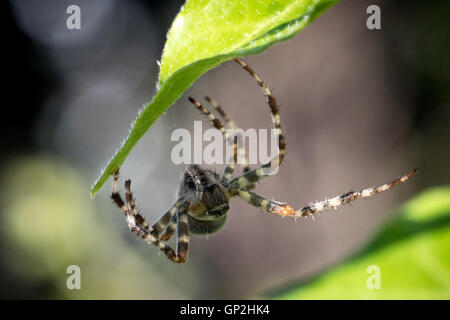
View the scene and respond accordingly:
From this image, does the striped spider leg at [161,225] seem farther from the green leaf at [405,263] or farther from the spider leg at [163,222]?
the green leaf at [405,263]

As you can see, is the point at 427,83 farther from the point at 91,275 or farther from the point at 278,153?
the point at 91,275

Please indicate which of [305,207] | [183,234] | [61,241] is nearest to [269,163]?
[305,207]

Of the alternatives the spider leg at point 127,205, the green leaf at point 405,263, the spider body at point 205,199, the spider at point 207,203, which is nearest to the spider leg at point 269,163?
the spider at point 207,203

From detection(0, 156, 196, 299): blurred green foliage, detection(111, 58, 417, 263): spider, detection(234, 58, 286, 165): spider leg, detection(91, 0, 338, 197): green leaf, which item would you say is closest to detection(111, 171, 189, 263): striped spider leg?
detection(111, 58, 417, 263): spider

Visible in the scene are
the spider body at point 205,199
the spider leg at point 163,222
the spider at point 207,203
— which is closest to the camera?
the spider at point 207,203

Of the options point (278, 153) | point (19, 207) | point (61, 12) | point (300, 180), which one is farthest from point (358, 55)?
point (61, 12)

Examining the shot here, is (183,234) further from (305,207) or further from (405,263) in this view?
(405,263)

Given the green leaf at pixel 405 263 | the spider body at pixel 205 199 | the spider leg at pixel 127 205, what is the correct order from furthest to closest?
the spider body at pixel 205 199, the spider leg at pixel 127 205, the green leaf at pixel 405 263
